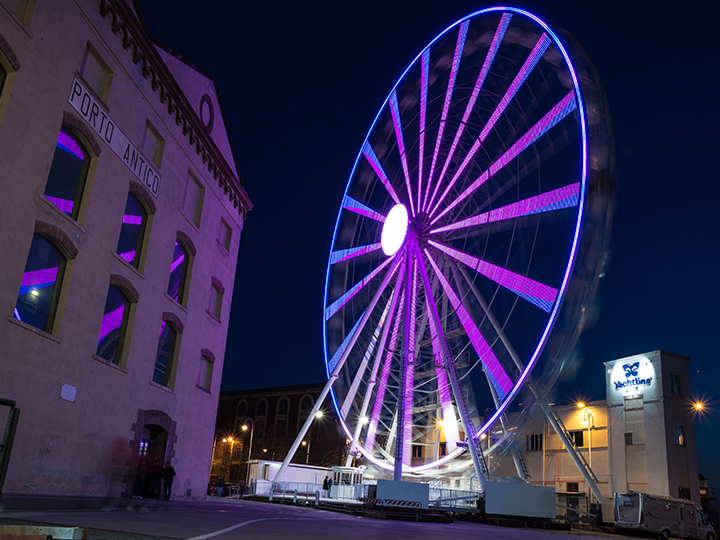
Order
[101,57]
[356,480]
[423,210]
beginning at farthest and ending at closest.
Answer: [356,480]
[423,210]
[101,57]

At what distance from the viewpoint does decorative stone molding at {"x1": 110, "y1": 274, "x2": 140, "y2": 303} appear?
1562 cm

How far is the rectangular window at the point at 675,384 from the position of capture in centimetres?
3650

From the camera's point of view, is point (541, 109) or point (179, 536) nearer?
point (179, 536)

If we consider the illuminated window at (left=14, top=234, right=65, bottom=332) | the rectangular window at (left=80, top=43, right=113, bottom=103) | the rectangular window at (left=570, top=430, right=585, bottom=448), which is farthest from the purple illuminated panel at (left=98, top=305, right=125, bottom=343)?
the rectangular window at (left=570, top=430, right=585, bottom=448)

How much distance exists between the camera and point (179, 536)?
7621 millimetres

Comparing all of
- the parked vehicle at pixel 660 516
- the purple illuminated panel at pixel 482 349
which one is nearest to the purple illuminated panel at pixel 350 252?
the purple illuminated panel at pixel 482 349

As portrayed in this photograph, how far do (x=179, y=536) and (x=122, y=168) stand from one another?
1123 centimetres

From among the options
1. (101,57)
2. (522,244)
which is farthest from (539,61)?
(101,57)

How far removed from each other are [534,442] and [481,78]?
29459mm

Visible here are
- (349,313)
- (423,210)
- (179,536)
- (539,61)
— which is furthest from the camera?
(349,313)

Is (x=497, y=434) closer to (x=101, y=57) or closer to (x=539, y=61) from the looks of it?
(x=539, y=61)

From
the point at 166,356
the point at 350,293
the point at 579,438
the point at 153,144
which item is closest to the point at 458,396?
the point at 166,356

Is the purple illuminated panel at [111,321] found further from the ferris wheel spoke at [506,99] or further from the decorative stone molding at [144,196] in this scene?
the ferris wheel spoke at [506,99]

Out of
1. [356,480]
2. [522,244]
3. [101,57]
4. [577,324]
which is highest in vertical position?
[101,57]
